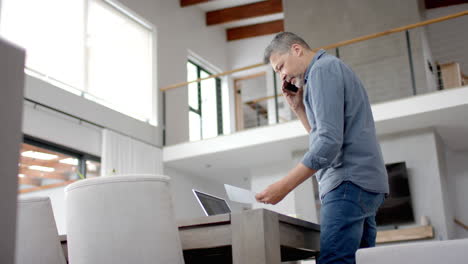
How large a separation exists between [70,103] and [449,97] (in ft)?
15.4

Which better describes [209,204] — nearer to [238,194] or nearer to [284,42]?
[238,194]

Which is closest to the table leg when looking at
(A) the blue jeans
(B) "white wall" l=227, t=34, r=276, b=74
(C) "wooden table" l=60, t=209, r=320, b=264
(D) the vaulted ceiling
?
(C) "wooden table" l=60, t=209, r=320, b=264

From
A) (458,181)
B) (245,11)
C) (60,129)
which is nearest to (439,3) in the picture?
(458,181)

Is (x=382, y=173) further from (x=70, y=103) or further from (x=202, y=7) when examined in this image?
(x=202, y=7)

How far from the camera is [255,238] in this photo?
5.95ft

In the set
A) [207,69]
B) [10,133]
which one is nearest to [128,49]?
[207,69]

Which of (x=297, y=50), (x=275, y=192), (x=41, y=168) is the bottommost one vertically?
(x=275, y=192)

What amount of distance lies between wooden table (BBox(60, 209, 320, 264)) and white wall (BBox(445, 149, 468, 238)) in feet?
22.6

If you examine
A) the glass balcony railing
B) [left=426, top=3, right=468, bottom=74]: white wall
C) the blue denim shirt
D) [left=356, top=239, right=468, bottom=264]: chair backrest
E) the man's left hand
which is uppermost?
→ [left=426, top=3, right=468, bottom=74]: white wall

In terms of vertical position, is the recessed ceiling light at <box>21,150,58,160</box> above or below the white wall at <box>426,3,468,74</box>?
below

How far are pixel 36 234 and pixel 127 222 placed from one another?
18.7 inches

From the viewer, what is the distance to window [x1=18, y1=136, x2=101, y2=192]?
676 centimetres

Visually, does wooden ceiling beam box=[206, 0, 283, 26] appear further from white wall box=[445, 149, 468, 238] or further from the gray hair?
the gray hair

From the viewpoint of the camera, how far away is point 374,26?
8578 mm
